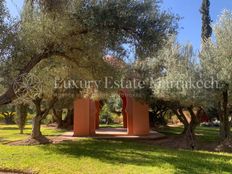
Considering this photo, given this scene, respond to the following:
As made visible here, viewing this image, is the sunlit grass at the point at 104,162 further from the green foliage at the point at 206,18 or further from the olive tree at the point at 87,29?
the green foliage at the point at 206,18

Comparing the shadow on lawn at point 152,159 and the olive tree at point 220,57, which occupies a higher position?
the olive tree at point 220,57

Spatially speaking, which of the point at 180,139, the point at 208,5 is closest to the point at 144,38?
the point at 180,139

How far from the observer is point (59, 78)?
15312mm

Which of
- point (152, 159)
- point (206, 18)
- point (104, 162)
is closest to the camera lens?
point (104, 162)

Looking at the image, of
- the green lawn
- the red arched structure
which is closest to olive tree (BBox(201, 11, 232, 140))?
the green lawn

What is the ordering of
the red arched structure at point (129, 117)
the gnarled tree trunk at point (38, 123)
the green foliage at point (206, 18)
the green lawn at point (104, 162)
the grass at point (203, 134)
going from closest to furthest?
A: the green lawn at point (104, 162)
the gnarled tree trunk at point (38, 123)
the grass at point (203, 134)
the red arched structure at point (129, 117)
the green foliage at point (206, 18)

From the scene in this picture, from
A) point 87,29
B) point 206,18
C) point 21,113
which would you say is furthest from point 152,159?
point 206,18

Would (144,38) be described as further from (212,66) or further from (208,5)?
(208,5)

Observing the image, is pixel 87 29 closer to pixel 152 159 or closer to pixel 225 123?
pixel 152 159

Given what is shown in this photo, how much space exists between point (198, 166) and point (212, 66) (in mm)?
6262

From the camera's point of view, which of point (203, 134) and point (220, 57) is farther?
point (203, 134)

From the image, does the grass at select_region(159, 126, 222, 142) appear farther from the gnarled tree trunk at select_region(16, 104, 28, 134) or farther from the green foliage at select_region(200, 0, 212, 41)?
the gnarled tree trunk at select_region(16, 104, 28, 134)

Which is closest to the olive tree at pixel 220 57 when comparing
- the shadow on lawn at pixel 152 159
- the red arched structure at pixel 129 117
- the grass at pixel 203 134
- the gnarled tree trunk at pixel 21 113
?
the shadow on lawn at pixel 152 159

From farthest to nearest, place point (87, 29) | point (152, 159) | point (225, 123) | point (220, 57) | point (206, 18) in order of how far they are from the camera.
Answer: point (206, 18), point (225, 123), point (220, 57), point (152, 159), point (87, 29)
